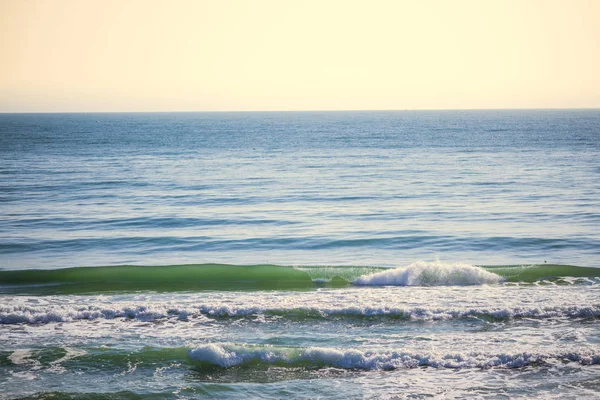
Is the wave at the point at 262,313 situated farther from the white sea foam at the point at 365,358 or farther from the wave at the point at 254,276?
the wave at the point at 254,276

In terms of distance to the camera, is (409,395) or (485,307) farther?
(485,307)

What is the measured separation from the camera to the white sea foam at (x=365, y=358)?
13.3 meters

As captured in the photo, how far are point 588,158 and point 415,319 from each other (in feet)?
172

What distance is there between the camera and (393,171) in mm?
55031

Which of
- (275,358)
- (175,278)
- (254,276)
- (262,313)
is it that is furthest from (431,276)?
(175,278)

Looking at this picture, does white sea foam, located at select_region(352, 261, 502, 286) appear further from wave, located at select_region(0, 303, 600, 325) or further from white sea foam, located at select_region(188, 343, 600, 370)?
white sea foam, located at select_region(188, 343, 600, 370)

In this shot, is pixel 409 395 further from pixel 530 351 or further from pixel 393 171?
pixel 393 171

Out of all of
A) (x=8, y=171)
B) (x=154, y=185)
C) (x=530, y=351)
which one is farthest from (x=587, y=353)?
(x=8, y=171)

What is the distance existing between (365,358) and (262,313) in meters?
4.69

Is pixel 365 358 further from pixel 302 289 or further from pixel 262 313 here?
pixel 302 289

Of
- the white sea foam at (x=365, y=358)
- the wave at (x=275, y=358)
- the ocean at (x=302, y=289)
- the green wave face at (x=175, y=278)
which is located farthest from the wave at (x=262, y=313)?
the green wave face at (x=175, y=278)

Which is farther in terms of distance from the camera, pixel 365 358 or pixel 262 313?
pixel 262 313

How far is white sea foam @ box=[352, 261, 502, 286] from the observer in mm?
20891

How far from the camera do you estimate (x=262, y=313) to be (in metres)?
17.5
